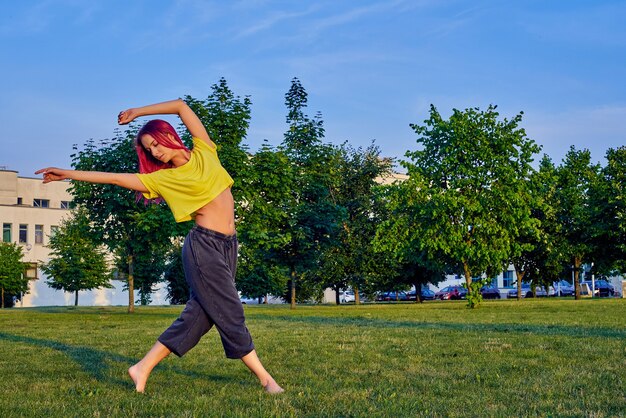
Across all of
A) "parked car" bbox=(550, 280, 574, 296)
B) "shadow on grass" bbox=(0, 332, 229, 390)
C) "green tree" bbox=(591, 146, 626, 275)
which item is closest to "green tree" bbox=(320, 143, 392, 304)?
"green tree" bbox=(591, 146, 626, 275)

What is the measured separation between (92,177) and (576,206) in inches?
1935

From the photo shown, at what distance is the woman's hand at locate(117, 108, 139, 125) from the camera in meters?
5.59

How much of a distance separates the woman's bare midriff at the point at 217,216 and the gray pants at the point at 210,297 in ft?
0.15

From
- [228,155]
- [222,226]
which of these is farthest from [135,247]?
[222,226]

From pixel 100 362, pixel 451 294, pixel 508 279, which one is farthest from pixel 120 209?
pixel 508 279

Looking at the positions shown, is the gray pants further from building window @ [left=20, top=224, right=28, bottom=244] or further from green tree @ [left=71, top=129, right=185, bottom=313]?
building window @ [left=20, top=224, right=28, bottom=244]

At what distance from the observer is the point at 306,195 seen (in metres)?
41.1

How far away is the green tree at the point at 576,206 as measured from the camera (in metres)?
50.0

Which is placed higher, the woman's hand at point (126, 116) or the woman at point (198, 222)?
the woman's hand at point (126, 116)

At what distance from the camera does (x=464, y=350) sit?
9.53m

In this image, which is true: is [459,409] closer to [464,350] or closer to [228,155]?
[464,350]

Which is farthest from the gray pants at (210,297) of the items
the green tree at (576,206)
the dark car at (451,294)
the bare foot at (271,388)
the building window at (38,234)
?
the building window at (38,234)

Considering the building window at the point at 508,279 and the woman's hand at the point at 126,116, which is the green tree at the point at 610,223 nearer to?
the woman's hand at the point at 126,116

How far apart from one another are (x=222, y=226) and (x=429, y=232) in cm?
2811
